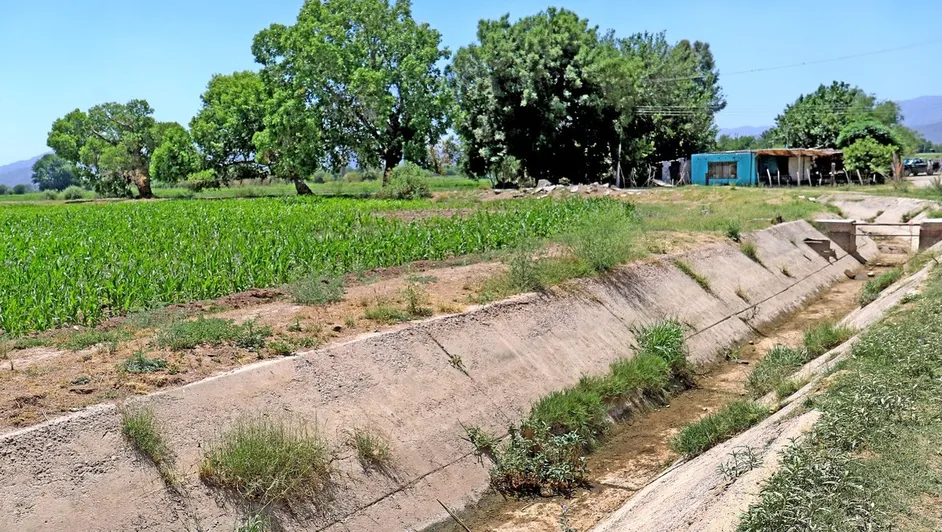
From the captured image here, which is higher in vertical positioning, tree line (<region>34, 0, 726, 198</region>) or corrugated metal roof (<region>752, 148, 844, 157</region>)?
tree line (<region>34, 0, 726, 198</region>)

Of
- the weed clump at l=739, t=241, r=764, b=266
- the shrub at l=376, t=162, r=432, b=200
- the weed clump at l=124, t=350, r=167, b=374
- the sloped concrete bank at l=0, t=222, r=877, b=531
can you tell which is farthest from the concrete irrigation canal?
the shrub at l=376, t=162, r=432, b=200

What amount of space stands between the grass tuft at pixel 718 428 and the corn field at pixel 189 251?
24.2ft

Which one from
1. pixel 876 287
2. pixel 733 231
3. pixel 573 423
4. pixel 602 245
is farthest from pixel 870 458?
pixel 733 231

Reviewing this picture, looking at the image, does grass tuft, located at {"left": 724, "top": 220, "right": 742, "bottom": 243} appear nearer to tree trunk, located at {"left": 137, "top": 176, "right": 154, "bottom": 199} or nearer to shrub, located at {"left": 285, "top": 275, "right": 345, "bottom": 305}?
shrub, located at {"left": 285, "top": 275, "right": 345, "bottom": 305}

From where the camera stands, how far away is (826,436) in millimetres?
6676

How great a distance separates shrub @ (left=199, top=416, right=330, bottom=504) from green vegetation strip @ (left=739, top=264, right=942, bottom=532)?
4137 millimetres

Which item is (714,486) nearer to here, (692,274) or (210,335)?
(210,335)

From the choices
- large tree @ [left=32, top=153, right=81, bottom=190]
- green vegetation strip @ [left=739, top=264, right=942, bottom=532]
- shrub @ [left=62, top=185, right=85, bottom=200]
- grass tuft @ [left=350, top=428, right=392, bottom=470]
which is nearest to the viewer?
green vegetation strip @ [left=739, top=264, right=942, bottom=532]

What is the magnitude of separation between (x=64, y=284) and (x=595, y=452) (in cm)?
801

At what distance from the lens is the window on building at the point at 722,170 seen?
49.5 metres

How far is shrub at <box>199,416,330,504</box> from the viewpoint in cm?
737

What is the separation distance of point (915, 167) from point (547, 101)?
108ft

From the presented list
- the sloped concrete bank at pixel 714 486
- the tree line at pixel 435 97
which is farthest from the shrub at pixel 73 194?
the sloped concrete bank at pixel 714 486

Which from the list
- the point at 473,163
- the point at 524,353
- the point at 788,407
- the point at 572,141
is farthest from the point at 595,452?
the point at 473,163
